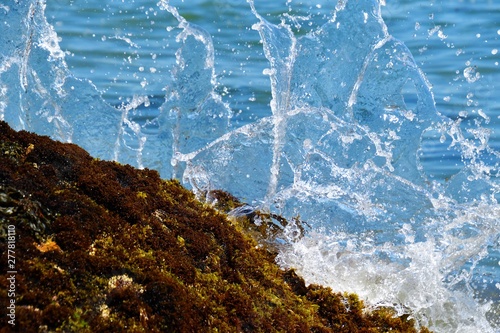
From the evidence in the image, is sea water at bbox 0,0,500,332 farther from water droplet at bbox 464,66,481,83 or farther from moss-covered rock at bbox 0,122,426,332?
moss-covered rock at bbox 0,122,426,332

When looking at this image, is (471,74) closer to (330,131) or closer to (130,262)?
(330,131)

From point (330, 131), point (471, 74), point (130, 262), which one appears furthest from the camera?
point (471, 74)

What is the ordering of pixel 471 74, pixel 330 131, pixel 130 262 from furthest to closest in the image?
pixel 471 74 < pixel 330 131 < pixel 130 262

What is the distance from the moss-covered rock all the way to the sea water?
1.68 feet

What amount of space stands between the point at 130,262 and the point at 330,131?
10.7 ft

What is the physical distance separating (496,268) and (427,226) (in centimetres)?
82

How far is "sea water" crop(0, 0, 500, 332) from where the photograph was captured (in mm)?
4742

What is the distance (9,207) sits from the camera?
3.00 metres

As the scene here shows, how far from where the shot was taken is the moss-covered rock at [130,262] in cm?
282

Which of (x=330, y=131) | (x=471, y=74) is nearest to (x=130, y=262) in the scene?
(x=330, y=131)

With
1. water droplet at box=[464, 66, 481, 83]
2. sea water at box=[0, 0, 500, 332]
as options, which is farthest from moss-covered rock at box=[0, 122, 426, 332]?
water droplet at box=[464, 66, 481, 83]

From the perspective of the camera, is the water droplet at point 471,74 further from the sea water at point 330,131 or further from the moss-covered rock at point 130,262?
the moss-covered rock at point 130,262

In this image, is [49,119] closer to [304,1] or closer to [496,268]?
[496,268]

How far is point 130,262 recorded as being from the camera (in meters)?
3.17
